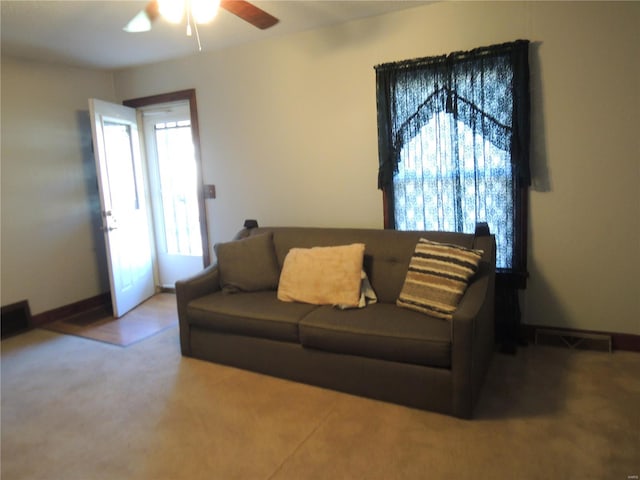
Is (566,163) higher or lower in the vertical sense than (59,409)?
higher

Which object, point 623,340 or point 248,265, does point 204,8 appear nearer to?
point 248,265

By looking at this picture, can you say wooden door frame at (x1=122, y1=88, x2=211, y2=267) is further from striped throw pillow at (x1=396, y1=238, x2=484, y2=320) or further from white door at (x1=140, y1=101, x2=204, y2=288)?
striped throw pillow at (x1=396, y1=238, x2=484, y2=320)

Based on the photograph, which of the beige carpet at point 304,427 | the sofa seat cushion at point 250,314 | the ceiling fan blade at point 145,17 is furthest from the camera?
the sofa seat cushion at point 250,314

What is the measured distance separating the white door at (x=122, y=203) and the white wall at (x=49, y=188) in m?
0.43

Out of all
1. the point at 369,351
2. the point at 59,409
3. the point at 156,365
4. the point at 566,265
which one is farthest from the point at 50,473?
the point at 566,265

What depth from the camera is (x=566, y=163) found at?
9.19 feet

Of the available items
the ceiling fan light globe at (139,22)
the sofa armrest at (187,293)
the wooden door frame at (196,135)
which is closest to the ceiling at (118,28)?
the wooden door frame at (196,135)

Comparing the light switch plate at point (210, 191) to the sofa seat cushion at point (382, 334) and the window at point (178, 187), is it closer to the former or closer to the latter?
the window at point (178, 187)

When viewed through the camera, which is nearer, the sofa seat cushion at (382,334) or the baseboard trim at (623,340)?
the sofa seat cushion at (382,334)

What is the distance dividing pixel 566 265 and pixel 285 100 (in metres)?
2.45

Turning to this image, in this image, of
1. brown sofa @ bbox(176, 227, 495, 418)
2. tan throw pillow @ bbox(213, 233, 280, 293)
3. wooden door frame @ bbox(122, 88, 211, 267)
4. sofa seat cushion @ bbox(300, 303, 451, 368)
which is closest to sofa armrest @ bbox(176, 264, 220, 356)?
brown sofa @ bbox(176, 227, 495, 418)

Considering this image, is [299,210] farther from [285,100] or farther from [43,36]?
[43,36]

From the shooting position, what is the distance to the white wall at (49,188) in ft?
12.2

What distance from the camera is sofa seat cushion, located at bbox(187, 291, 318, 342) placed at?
265cm
